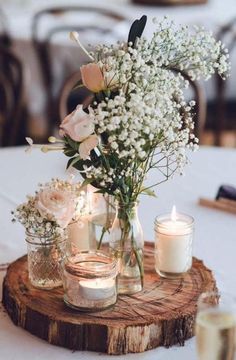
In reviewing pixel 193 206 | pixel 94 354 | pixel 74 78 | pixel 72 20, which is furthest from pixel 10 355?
pixel 72 20

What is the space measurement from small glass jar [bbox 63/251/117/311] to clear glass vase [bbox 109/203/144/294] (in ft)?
0.22

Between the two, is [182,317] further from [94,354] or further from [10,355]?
[10,355]

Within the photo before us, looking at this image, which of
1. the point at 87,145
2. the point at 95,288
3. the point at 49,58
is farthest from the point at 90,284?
the point at 49,58

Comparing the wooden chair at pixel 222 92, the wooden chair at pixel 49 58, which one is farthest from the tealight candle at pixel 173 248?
the wooden chair at pixel 222 92

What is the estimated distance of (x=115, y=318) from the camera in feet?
4.31

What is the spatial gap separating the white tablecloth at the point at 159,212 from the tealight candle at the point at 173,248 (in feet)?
0.35

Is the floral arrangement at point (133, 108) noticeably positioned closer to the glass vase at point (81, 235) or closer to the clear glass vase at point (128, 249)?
the clear glass vase at point (128, 249)

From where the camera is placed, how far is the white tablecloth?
131cm

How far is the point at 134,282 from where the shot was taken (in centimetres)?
142

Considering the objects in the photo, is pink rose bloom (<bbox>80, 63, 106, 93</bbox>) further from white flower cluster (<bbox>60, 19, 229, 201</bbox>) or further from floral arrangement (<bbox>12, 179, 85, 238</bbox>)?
floral arrangement (<bbox>12, 179, 85, 238</bbox>)

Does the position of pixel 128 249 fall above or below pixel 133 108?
below

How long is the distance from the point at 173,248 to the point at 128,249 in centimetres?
10

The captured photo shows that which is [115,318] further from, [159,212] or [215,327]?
[159,212]

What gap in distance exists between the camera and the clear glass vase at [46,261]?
4.66 ft
